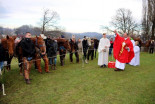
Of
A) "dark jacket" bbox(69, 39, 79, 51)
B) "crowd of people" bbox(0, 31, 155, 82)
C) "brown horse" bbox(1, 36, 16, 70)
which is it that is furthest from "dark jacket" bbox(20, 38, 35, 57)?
"dark jacket" bbox(69, 39, 79, 51)

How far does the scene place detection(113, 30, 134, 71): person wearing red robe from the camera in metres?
8.60

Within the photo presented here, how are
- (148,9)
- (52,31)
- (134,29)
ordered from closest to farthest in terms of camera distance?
(148,9) < (134,29) < (52,31)

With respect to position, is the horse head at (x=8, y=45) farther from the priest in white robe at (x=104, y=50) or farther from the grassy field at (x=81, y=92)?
the priest in white robe at (x=104, y=50)

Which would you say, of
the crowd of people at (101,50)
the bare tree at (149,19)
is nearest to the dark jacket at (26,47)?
the crowd of people at (101,50)

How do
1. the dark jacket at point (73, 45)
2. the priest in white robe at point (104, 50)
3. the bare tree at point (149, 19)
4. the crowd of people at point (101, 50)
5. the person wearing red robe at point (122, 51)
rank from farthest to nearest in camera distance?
1. the bare tree at point (149, 19)
2. the dark jacket at point (73, 45)
3. the priest in white robe at point (104, 50)
4. the person wearing red robe at point (122, 51)
5. the crowd of people at point (101, 50)

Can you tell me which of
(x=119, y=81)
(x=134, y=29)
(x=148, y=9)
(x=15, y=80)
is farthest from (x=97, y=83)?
(x=134, y=29)

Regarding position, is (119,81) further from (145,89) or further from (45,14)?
(45,14)

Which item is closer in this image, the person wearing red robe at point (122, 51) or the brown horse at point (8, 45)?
the brown horse at point (8, 45)

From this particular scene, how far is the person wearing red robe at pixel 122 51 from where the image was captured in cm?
860

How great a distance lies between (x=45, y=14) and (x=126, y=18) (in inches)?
957

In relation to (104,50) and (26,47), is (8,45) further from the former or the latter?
(104,50)

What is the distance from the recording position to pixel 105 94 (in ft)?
16.5

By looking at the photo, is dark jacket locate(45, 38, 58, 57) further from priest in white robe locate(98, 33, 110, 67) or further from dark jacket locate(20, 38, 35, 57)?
priest in white robe locate(98, 33, 110, 67)

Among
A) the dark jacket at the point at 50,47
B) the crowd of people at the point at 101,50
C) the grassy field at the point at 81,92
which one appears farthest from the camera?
the dark jacket at the point at 50,47
